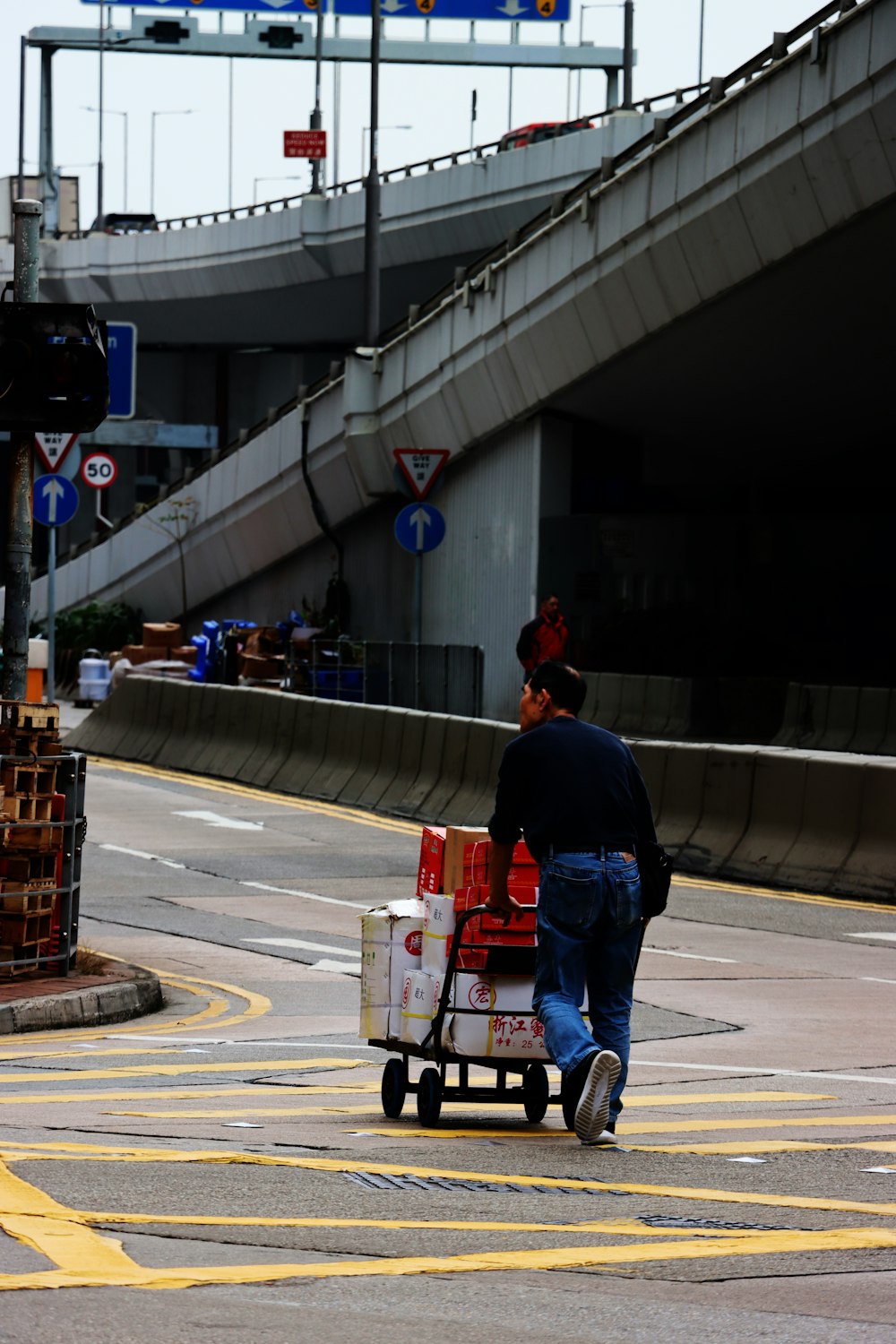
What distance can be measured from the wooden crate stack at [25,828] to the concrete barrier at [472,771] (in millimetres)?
7037

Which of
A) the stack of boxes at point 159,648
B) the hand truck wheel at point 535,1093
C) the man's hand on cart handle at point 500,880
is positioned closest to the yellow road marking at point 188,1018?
the hand truck wheel at point 535,1093

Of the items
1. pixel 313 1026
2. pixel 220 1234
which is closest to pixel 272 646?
pixel 313 1026

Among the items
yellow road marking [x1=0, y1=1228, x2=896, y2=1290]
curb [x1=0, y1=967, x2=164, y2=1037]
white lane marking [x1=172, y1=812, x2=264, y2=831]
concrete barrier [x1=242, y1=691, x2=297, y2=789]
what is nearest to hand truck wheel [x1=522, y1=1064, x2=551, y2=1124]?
yellow road marking [x1=0, y1=1228, x2=896, y2=1290]

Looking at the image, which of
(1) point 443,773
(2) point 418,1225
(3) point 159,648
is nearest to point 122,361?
(1) point 443,773

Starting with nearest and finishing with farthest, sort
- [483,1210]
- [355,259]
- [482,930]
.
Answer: [483,1210]
[482,930]
[355,259]

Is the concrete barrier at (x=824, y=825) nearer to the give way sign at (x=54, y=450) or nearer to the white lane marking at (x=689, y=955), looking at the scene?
the white lane marking at (x=689, y=955)

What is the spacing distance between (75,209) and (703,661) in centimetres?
5368

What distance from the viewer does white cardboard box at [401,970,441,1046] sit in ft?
27.5

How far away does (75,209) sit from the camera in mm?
81688

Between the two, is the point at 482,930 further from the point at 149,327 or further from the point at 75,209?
the point at 75,209

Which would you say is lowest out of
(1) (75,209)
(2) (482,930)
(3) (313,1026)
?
(3) (313,1026)

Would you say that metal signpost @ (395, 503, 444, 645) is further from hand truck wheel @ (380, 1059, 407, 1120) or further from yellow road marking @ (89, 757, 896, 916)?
hand truck wheel @ (380, 1059, 407, 1120)

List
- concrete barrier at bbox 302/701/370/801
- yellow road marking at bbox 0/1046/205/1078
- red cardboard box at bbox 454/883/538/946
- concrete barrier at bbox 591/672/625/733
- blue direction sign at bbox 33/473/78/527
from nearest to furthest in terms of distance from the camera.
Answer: red cardboard box at bbox 454/883/538/946
yellow road marking at bbox 0/1046/205/1078
concrete barrier at bbox 302/701/370/801
blue direction sign at bbox 33/473/78/527
concrete barrier at bbox 591/672/625/733

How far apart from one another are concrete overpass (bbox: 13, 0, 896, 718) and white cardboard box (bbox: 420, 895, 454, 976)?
15661 mm
